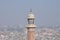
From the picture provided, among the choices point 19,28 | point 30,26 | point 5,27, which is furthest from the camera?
point 5,27

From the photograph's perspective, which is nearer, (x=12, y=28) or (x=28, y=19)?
(x=28, y=19)

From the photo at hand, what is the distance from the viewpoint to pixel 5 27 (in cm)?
8150

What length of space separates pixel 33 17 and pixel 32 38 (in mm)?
928

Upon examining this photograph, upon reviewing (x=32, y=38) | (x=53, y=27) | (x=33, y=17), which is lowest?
(x=53, y=27)

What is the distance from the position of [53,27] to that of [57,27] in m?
1.04

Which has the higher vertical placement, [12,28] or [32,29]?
[32,29]

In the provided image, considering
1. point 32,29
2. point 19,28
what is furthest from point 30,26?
point 19,28

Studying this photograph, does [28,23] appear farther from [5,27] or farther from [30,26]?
[5,27]

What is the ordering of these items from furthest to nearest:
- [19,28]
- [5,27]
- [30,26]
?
[5,27] < [19,28] < [30,26]

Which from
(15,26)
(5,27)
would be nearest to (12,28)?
(15,26)

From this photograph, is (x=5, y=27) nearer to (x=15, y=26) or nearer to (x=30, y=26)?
A: (x=15, y=26)

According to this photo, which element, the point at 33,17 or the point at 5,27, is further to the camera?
the point at 5,27

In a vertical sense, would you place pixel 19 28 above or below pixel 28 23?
below

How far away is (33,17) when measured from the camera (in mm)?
14086
